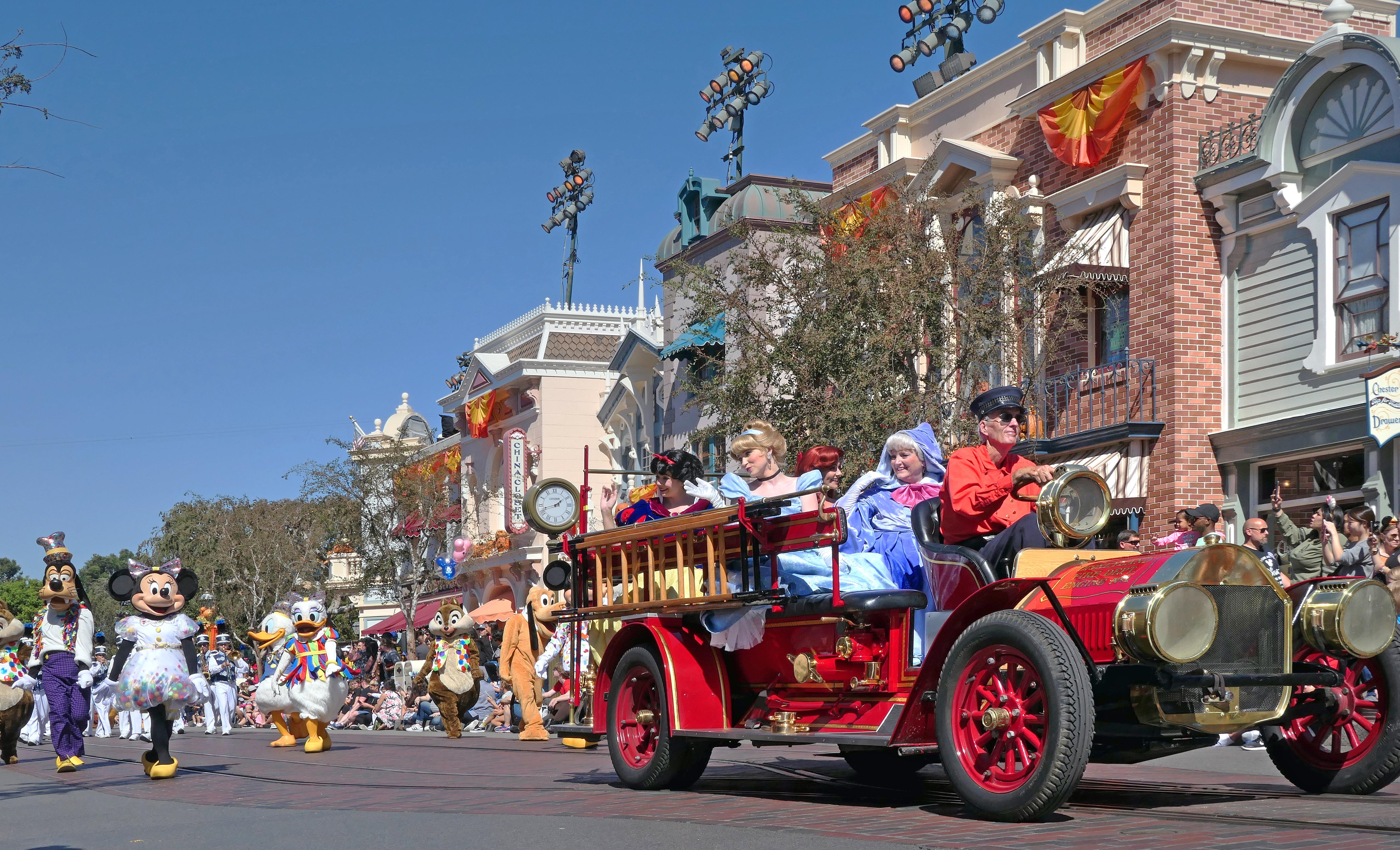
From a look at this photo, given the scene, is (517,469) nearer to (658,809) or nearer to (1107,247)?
(1107,247)

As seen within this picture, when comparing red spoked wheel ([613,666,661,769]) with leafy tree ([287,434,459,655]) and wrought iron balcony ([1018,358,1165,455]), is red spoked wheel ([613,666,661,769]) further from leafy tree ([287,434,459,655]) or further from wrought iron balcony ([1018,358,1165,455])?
leafy tree ([287,434,459,655])

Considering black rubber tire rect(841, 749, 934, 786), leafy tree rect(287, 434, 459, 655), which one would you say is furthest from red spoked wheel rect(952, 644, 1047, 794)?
leafy tree rect(287, 434, 459, 655)

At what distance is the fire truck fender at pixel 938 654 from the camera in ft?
22.0

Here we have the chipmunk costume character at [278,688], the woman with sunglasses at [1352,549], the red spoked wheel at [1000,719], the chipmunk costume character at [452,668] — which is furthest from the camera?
the chipmunk costume character at [452,668]

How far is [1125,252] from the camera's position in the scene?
20.5m

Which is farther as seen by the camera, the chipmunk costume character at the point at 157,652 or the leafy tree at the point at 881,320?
the leafy tree at the point at 881,320

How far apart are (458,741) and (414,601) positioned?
98.8 ft

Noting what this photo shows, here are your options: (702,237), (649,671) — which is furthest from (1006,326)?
(702,237)

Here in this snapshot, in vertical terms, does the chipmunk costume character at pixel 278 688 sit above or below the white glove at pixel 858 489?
below

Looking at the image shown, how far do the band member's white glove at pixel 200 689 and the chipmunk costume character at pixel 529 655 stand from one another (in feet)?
10.5

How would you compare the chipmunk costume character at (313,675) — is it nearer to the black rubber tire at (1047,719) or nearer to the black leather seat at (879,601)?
the black leather seat at (879,601)

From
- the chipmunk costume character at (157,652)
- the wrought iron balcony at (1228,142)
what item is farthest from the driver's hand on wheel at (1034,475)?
the wrought iron balcony at (1228,142)

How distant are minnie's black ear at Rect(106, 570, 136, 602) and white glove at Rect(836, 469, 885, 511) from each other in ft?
21.9

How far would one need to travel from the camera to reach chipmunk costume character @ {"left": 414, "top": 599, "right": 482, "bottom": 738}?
728 inches
